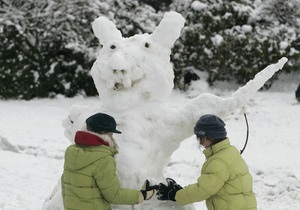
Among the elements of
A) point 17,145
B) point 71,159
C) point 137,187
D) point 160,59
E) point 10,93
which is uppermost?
point 160,59

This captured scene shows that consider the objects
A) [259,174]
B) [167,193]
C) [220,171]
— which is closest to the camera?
[220,171]

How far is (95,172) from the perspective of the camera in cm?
312

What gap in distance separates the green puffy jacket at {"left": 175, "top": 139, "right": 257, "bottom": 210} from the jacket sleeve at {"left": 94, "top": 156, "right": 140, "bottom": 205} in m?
0.32

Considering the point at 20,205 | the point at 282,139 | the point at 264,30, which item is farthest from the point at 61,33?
the point at 20,205

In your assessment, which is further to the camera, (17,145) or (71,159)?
(17,145)

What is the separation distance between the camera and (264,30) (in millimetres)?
11977

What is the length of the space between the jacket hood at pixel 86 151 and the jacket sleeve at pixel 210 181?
57cm

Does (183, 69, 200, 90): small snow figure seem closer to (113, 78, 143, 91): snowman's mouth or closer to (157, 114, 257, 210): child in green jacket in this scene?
(113, 78, 143, 91): snowman's mouth

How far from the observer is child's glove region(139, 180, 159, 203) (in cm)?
332

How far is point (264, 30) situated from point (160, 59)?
28.7 ft

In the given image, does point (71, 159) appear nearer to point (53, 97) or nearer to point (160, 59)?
point (160, 59)

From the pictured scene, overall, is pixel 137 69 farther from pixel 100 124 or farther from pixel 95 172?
pixel 95 172

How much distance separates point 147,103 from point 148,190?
26.6 inches

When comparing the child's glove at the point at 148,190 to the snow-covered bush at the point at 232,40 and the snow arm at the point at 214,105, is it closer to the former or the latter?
the snow arm at the point at 214,105
